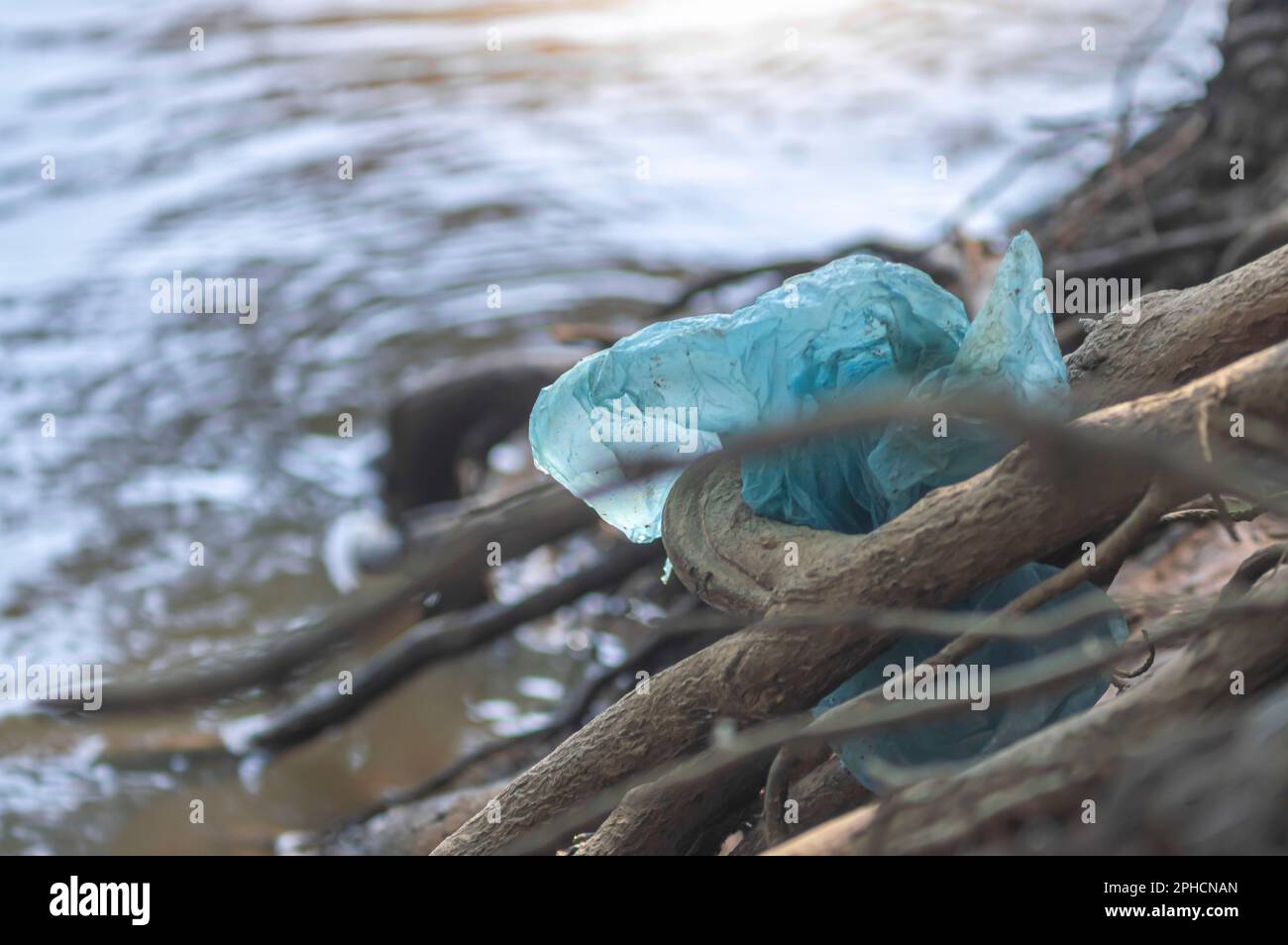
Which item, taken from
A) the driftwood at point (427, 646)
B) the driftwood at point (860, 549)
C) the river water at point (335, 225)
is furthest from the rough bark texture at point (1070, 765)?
the river water at point (335, 225)

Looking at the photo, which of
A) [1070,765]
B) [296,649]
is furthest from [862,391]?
[296,649]

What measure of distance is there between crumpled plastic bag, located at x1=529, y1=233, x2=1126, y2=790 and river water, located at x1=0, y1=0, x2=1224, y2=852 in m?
1.56

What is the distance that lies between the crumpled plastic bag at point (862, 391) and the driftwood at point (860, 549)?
5cm

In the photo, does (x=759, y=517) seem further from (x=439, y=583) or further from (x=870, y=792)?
(x=439, y=583)

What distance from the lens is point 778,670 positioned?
924mm

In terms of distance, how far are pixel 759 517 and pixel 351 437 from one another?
2363 mm

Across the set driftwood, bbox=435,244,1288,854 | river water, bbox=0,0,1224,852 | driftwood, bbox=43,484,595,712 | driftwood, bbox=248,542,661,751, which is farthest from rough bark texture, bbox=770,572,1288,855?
river water, bbox=0,0,1224,852

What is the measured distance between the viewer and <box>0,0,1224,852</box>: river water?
8.61ft

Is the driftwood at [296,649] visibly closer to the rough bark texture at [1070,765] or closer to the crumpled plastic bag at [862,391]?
the rough bark texture at [1070,765]

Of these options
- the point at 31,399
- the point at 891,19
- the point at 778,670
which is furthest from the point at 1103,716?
the point at 891,19

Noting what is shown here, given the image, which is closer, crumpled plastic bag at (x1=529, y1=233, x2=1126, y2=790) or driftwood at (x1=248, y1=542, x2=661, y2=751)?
crumpled plastic bag at (x1=529, y1=233, x2=1126, y2=790)

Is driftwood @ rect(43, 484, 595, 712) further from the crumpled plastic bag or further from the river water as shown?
the river water

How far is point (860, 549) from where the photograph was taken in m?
0.91

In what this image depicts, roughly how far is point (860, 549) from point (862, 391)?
143 mm
